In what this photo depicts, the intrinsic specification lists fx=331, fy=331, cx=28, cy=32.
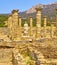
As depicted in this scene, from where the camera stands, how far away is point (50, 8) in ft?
561

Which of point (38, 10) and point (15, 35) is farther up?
point (38, 10)

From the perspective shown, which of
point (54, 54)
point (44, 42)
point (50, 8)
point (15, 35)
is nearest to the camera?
point (54, 54)

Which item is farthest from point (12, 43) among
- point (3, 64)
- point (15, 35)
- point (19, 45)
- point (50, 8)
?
point (50, 8)

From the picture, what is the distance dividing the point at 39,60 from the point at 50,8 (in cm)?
15760

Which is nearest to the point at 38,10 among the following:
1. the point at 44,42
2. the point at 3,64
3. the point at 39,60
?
the point at 44,42

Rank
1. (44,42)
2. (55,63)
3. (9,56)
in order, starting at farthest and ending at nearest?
(44,42) → (9,56) → (55,63)

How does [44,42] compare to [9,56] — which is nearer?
[9,56]

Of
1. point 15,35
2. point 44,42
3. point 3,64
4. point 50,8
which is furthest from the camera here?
point 50,8

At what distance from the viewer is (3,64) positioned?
20.3 meters

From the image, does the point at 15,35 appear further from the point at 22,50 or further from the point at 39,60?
the point at 39,60

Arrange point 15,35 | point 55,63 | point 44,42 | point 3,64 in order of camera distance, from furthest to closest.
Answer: point 15,35, point 44,42, point 3,64, point 55,63

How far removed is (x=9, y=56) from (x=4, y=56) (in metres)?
0.35

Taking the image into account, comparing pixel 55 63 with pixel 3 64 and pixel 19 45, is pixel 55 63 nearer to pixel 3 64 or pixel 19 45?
pixel 3 64

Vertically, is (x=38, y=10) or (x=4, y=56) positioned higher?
(x=38, y=10)
